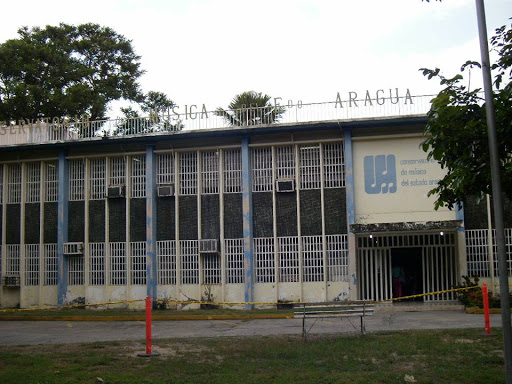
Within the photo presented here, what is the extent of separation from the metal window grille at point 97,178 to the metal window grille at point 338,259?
9.22 metres

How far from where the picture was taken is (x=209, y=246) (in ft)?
74.6

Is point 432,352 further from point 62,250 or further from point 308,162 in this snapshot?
point 62,250

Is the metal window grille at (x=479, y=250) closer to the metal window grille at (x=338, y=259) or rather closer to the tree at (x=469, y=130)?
the metal window grille at (x=338, y=259)

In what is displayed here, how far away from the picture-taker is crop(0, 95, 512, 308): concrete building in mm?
21812

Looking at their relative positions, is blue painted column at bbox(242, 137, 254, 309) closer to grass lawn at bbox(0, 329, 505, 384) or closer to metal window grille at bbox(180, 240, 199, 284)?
metal window grille at bbox(180, 240, 199, 284)

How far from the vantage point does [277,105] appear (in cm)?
2227

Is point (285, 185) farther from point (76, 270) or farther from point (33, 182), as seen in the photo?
point (33, 182)

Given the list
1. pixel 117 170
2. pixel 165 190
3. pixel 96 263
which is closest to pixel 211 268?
pixel 165 190

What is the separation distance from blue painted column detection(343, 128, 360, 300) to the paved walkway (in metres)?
2.07

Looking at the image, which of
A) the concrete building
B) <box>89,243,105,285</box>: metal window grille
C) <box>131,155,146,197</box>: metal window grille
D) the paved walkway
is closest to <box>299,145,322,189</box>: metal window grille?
the concrete building

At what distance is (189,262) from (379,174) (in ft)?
25.4

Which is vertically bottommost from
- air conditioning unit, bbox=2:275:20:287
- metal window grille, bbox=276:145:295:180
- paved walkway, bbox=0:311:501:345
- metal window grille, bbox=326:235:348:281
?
paved walkway, bbox=0:311:501:345

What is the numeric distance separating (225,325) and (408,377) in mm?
8870

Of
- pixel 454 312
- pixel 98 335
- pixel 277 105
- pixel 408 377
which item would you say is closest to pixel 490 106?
pixel 408 377
